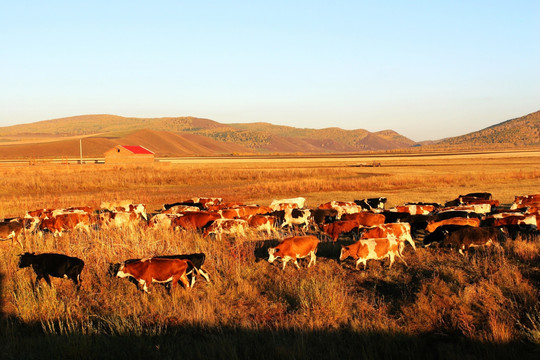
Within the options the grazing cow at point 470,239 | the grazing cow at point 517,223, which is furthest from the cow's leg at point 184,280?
the grazing cow at point 517,223

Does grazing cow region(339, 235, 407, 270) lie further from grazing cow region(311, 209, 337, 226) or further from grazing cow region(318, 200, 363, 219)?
grazing cow region(318, 200, 363, 219)

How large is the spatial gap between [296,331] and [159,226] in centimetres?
950

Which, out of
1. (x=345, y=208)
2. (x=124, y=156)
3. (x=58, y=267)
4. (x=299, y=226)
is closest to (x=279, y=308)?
(x=58, y=267)

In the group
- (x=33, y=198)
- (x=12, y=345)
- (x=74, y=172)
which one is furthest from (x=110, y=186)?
(x=12, y=345)

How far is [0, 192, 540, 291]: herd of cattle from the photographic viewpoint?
28.9ft

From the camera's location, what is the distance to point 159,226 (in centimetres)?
1489

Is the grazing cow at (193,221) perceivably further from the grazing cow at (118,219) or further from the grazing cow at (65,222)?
the grazing cow at (65,222)

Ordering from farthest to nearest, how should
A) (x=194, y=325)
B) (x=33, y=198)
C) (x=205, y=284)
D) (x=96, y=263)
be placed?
(x=33, y=198), (x=96, y=263), (x=205, y=284), (x=194, y=325)

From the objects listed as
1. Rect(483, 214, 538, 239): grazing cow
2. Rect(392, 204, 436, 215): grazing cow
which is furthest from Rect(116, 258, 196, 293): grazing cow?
Rect(392, 204, 436, 215): grazing cow

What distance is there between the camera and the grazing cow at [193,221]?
591 inches

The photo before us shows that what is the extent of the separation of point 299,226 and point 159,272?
9793 millimetres

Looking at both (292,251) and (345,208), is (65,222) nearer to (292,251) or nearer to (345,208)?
(292,251)

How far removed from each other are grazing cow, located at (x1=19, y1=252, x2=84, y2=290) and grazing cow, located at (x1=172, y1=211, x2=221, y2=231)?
6.02m

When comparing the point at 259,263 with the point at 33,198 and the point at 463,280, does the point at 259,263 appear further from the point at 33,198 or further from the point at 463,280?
the point at 33,198
